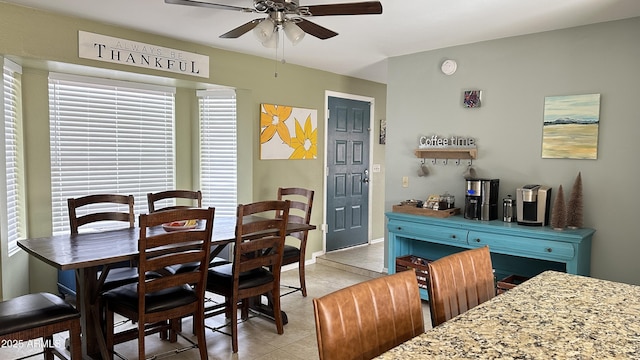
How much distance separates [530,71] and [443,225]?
151cm

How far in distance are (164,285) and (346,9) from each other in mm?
1907

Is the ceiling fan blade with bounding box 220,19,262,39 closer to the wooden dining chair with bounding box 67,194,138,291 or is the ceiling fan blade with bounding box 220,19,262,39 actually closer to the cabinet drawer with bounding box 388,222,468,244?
the wooden dining chair with bounding box 67,194,138,291

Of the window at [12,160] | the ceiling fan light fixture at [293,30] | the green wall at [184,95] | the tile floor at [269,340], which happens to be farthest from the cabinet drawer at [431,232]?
the window at [12,160]

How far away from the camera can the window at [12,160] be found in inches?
127

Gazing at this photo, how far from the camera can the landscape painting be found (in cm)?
344

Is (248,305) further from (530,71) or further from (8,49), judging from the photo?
(530,71)

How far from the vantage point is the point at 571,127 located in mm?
3543

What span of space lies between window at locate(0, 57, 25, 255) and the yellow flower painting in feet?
7.19

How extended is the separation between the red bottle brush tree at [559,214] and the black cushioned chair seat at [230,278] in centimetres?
223

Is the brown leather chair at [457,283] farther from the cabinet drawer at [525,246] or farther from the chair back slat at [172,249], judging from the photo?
the cabinet drawer at [525,246]

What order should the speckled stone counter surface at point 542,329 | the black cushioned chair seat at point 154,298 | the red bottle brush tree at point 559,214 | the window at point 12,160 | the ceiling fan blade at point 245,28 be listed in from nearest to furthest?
the speckled stone counter surface at point 542,329 < the black cushioned chair seat at point 154,298 < the ceiling fan blade at point 245,28 < the window at point 12,160 < the red bottle brush tree at point 559,214

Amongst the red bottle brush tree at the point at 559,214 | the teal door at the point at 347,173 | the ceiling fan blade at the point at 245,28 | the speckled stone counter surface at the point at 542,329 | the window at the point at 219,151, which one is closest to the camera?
the speckled stone counter surface at the point at 542,329

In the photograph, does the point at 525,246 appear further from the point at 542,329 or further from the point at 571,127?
the point at 542,329

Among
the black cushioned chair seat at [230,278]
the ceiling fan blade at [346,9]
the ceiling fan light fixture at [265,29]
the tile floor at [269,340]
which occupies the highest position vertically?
the ceiling fan blade at [346,9]
